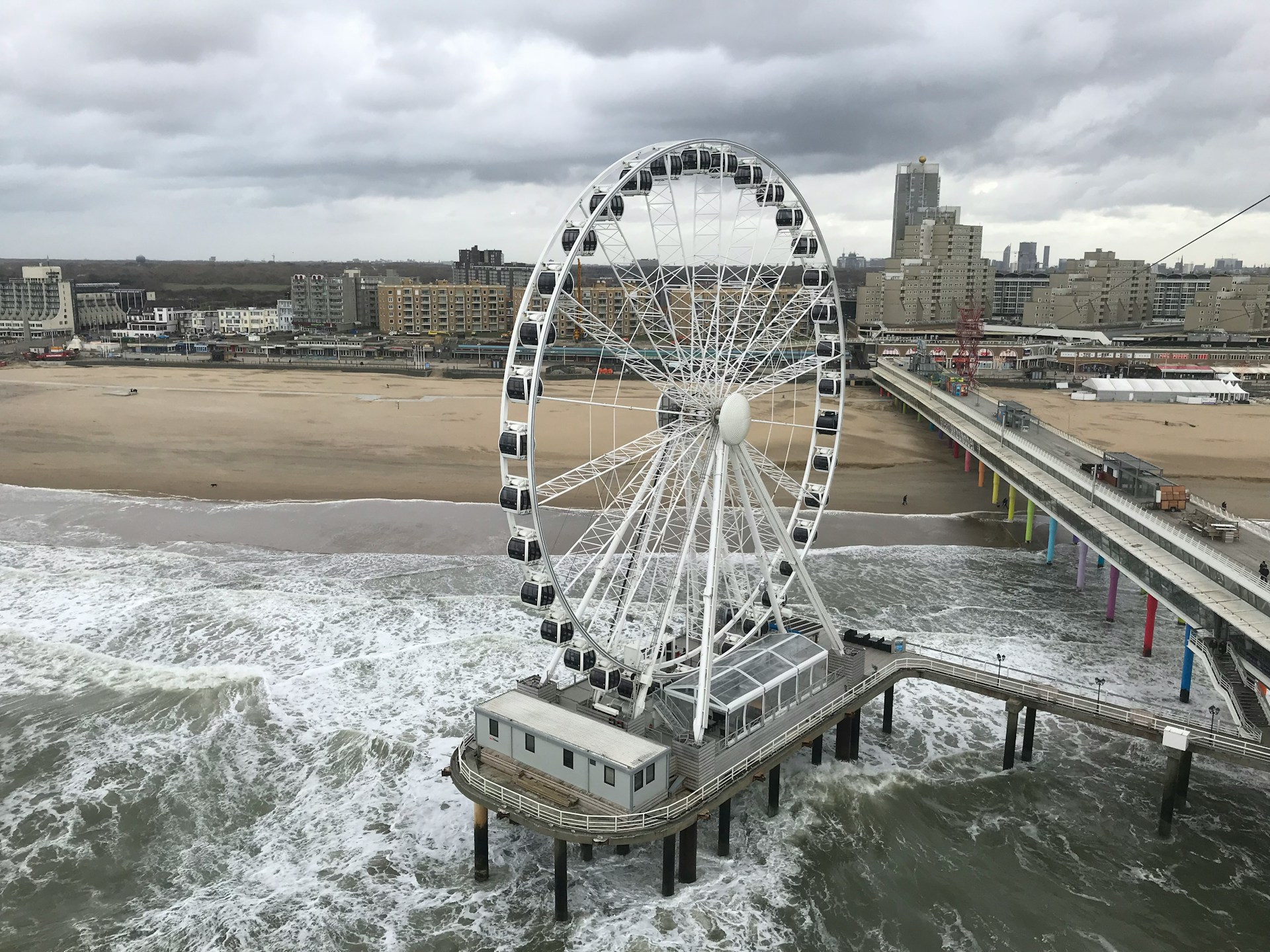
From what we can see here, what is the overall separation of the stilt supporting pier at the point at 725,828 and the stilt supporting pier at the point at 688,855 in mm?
911

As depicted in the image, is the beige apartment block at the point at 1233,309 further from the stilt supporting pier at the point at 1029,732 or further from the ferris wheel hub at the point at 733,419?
the ferris wheel hub at the point at 733,419

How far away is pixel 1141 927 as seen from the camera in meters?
18.0

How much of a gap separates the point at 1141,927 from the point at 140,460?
52.0 m

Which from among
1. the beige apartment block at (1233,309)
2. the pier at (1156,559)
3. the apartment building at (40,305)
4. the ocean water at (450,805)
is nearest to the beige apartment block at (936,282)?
the beige apartment block at (1233,309)

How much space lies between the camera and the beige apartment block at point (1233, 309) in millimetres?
131125

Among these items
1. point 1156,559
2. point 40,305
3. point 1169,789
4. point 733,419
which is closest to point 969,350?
point 1156,559

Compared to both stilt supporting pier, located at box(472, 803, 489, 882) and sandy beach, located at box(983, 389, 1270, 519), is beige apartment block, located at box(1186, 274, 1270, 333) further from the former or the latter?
stilt supporting pier, located at box(472, 803, 489, 882)

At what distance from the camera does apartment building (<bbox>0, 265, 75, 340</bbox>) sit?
14150 centimetres

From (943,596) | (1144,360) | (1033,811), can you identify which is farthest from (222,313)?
(1033,811)

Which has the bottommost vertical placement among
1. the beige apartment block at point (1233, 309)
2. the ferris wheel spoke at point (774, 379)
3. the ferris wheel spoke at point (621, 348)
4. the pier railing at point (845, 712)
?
the pier railing at point (845, 712)

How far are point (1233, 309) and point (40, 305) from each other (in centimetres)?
17526

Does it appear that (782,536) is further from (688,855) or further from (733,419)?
(688,855)

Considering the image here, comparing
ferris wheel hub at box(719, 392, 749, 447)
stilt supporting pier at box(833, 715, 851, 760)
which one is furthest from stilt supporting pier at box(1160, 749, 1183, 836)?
ferris wheel hub at box(719, 392, 749, 447)

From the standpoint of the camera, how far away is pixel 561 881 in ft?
58.6
